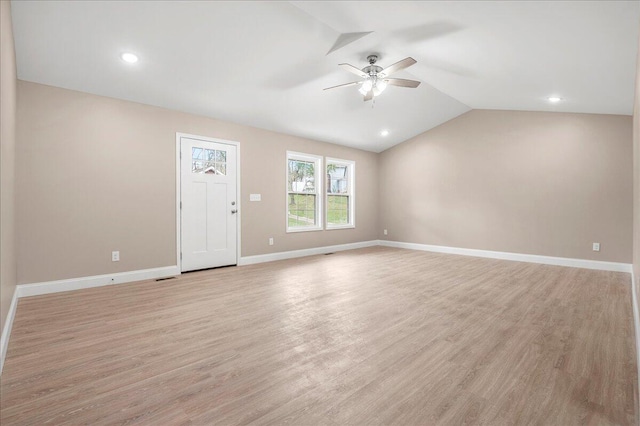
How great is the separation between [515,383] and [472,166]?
5.57m

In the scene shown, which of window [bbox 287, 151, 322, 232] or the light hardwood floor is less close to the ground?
window [bbox 287, 151, 322, 232]

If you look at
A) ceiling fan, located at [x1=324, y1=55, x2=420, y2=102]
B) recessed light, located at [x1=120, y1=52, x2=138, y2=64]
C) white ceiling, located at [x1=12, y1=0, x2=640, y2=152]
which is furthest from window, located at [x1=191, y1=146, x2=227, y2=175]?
ceiling fan, located at [x1=324, y1=55, x2=420, y2=102]

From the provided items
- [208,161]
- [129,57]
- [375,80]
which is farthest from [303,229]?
[129,57]

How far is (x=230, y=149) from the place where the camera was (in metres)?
5.33

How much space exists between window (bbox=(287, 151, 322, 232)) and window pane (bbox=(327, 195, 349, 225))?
0.39 m

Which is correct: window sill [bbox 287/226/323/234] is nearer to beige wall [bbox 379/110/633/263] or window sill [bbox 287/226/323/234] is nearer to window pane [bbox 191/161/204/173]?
window pane [bbox 191/161/204/173]

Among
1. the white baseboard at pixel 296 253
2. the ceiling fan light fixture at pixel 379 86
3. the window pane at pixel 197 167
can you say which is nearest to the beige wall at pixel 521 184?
the white baseboard at pixel 296 253

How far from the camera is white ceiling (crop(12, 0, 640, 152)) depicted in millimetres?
2715

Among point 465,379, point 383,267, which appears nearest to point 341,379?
point 465,379

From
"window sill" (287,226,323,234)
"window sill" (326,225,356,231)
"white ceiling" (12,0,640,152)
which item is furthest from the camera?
"window sill" (326,225,356,231)

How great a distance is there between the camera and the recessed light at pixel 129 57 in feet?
11.0

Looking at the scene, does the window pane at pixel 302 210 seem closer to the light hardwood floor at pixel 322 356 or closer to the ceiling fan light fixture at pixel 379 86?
the light hardwood floor at pixel 322 356

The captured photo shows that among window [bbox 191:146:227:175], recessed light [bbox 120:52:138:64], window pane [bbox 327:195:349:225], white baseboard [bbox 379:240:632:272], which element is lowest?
white baseboard [bbox 379:240:632:272]

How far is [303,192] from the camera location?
6648mm
